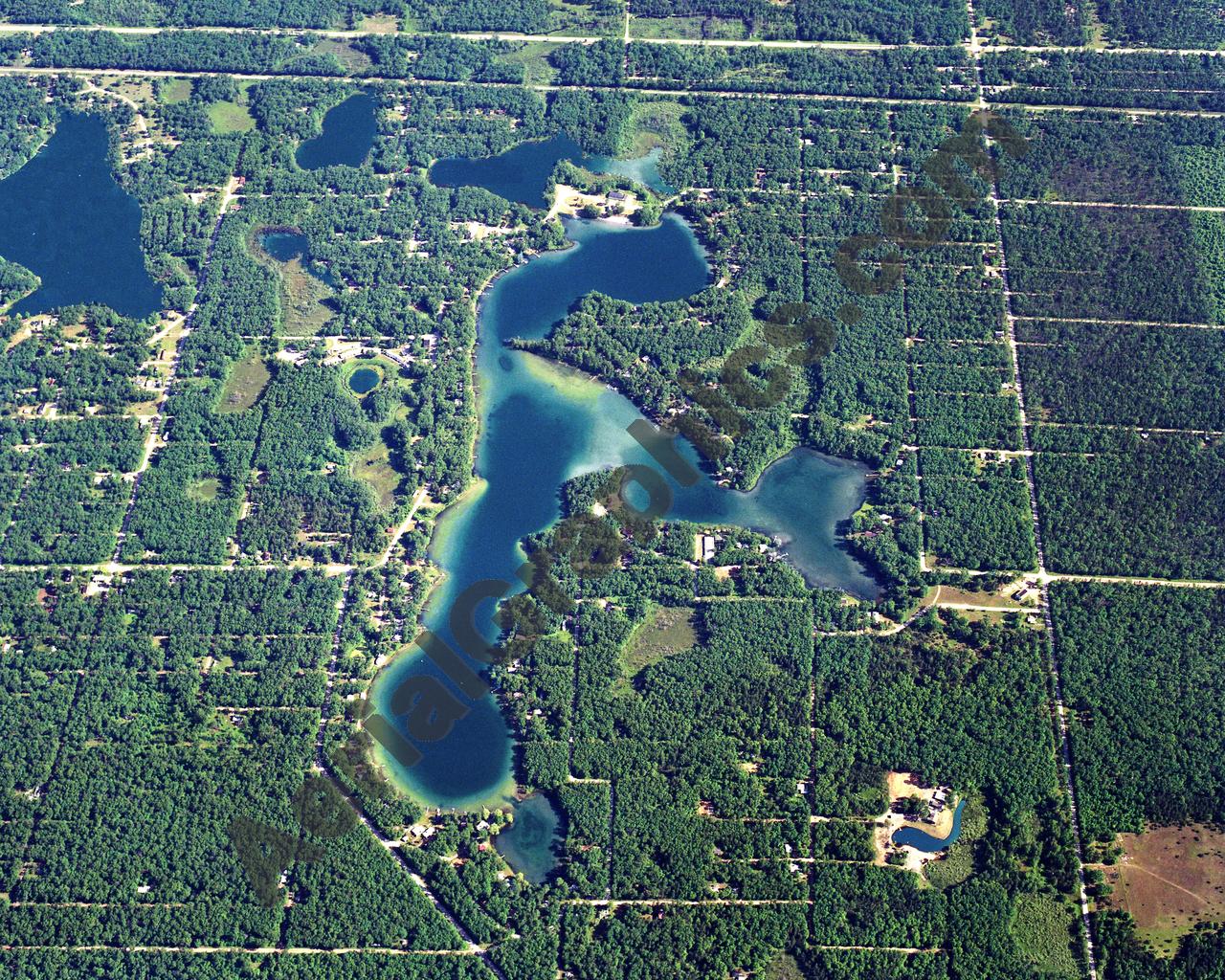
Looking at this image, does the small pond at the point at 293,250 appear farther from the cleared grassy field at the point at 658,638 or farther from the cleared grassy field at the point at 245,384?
the cleared grassy field at the point at 658,638

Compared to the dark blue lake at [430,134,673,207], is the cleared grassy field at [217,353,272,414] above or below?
below

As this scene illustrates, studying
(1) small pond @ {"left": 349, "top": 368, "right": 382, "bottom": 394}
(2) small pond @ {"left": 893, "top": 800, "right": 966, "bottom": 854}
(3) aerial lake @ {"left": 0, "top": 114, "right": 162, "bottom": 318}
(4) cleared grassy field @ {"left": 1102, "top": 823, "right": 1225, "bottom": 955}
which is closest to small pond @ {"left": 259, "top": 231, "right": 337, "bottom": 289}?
(1) small pond @ {"left": 349, "top": 368, "right": 382, "bottom": 394}

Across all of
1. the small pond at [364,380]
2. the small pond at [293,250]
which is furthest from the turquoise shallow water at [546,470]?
the small pond at [293,250]

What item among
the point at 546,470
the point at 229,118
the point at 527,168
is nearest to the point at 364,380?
the point at 546,470

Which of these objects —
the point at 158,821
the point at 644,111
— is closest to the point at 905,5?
the point at 644,111

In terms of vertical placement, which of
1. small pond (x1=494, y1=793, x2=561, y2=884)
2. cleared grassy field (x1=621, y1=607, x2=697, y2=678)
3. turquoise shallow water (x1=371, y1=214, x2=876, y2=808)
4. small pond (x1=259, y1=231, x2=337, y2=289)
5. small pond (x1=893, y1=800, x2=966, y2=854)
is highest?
small pond (x1=259, y1=231, x2=337, y2=289)

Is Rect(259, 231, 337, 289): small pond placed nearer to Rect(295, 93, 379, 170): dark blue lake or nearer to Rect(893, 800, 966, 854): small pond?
Rect(295, 93, 379, 170): dark blue lake

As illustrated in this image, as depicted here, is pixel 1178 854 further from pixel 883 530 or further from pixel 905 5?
pixel 905 5
